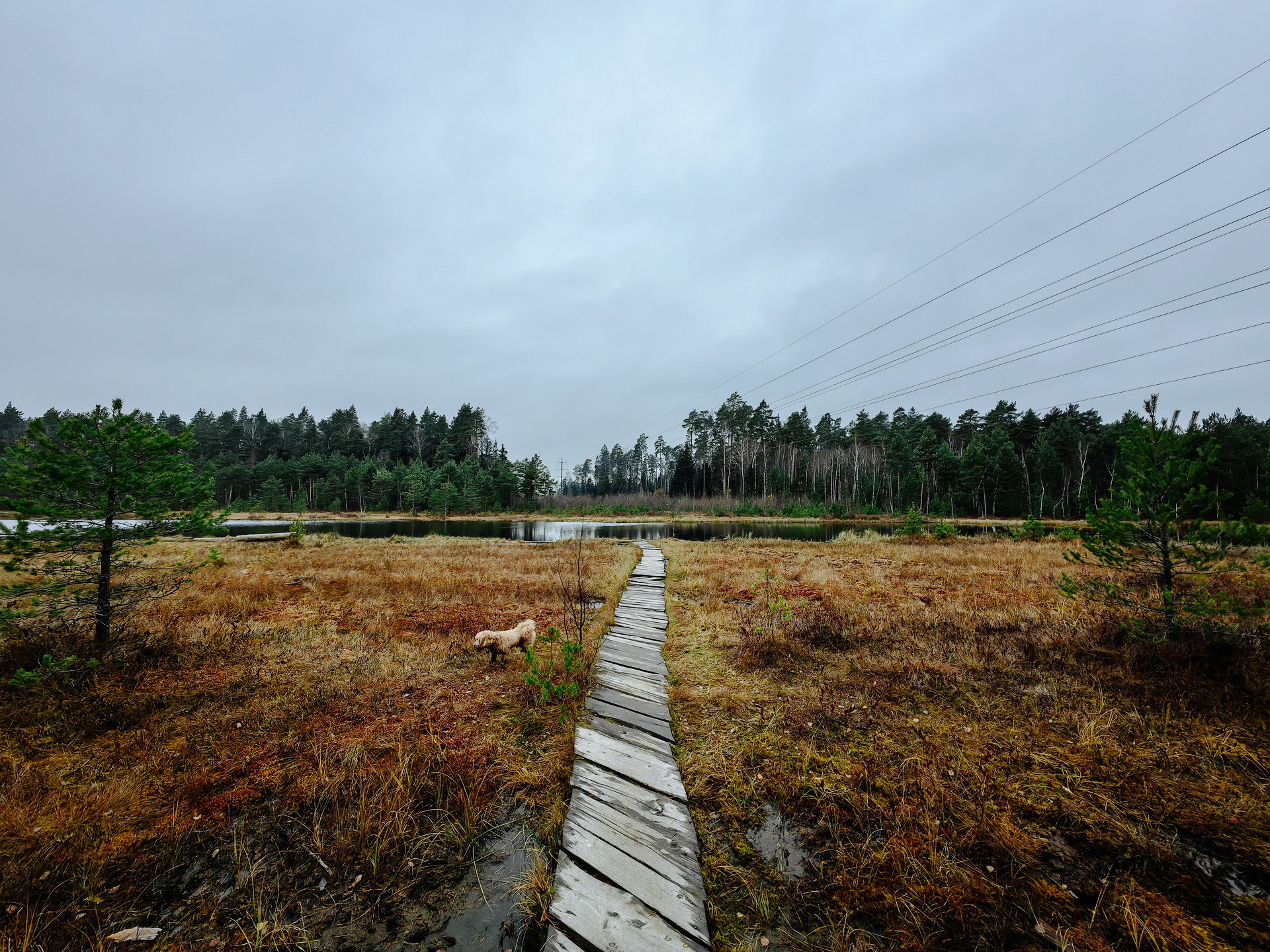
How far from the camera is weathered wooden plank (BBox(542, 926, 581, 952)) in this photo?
2377mm

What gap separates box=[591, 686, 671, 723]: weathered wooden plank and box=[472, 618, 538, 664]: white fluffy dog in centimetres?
161

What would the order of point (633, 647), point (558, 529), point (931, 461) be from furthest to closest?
point (931, 461) < point (558, 529) < point (633, 647)

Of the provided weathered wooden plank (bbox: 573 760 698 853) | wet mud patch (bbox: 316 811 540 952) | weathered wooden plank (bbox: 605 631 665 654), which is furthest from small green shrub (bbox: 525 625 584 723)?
wet mud patch (bbox: 316 811 540 952)

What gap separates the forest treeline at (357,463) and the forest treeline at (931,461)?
32.7m

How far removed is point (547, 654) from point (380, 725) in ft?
9.09

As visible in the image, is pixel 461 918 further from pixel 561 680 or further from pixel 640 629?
→ pixel 640 629

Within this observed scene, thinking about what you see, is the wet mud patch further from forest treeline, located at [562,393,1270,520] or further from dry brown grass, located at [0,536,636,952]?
forest treeline, located at [562,393,1270,520]

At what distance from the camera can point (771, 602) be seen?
8.73 meters

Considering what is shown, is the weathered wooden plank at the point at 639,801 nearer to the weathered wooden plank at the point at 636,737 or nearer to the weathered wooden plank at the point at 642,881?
the weathered wooden plank at the point at 642,881

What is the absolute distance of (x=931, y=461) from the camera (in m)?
57.5

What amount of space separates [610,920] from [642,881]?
1.20ft

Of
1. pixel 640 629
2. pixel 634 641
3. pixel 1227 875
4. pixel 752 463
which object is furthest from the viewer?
pixel 752 463

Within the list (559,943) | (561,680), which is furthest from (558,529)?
(559,943)

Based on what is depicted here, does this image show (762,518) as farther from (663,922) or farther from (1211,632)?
(663,922)
